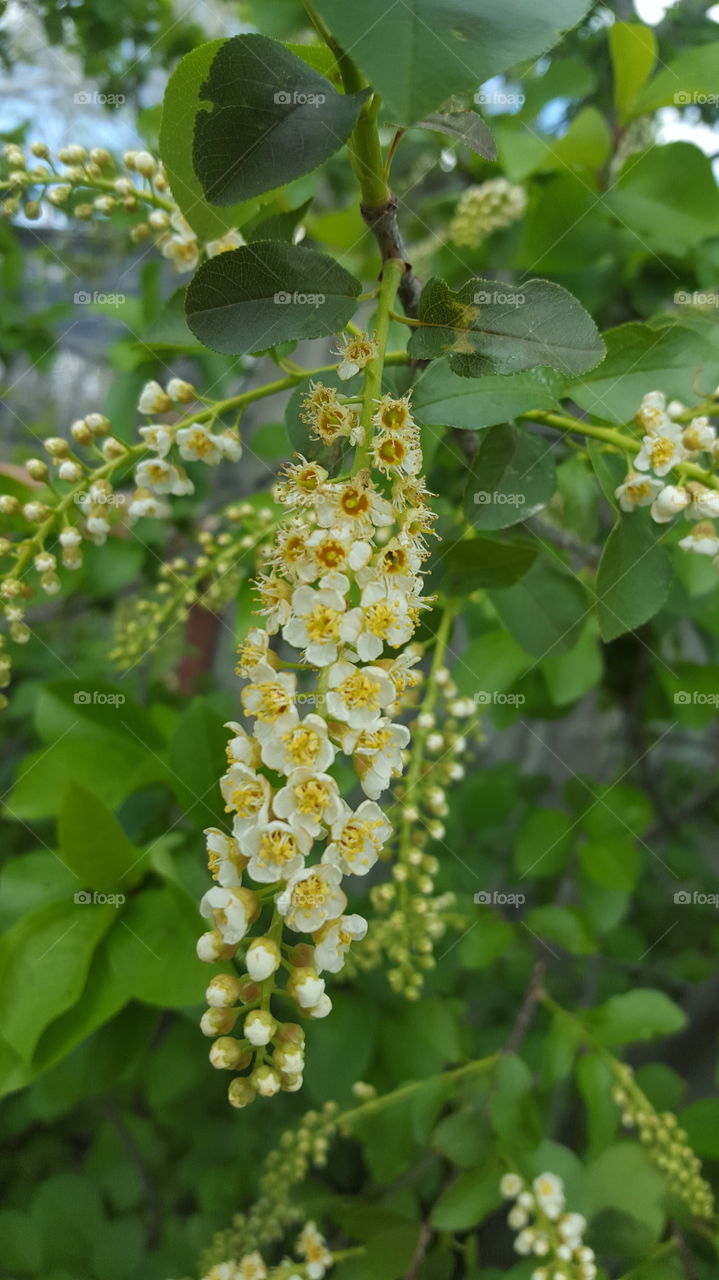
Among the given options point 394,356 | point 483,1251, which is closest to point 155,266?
point 394,356

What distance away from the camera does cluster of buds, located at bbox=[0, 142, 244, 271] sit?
0.69 metres

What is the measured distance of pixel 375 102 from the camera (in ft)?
1.45

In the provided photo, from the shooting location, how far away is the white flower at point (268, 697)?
16.3 inches

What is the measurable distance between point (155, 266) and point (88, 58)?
461 mm

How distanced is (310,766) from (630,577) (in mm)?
313

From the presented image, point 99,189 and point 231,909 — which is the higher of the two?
point 99,189

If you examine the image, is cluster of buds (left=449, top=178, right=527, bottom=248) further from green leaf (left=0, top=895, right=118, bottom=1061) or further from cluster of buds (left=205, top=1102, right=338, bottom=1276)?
cluster of buds (left=205, top=1102, right=338, bottom=1276)

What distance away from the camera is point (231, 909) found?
0.40 meters

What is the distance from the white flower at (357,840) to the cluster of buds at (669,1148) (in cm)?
59

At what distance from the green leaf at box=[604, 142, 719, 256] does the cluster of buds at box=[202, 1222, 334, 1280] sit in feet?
3.78

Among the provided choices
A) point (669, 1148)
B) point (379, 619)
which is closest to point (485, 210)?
point (379, 619)

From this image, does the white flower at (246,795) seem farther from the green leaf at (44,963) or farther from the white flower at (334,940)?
the green leaf at (44,963)

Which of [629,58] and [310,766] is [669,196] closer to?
[629,58]

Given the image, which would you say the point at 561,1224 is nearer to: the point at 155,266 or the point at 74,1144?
the point at 74,1144
